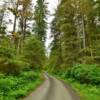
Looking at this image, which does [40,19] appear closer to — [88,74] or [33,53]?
[33,53]

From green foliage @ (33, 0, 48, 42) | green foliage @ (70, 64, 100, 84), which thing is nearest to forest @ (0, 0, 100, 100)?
green foliage @ (70, 64, 100, 84)

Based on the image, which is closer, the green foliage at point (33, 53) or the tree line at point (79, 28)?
the tree line at point (79, 28)

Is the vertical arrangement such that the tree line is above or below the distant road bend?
above

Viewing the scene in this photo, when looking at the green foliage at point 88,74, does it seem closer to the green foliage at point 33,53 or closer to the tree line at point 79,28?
the tree line at point 79,28

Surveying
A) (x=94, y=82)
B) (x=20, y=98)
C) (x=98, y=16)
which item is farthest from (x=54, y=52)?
(x=20, y=98)

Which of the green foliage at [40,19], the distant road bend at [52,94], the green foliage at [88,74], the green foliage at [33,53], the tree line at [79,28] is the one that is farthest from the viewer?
the green foliage at [40,19]

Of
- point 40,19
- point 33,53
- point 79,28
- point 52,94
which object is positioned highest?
point 40,19

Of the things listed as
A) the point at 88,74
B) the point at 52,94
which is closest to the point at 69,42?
the point at 88,74

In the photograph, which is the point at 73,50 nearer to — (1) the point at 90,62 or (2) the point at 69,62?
(2) the point at 69,62

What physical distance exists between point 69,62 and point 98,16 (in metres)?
9.27

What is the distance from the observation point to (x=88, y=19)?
41.6 meters

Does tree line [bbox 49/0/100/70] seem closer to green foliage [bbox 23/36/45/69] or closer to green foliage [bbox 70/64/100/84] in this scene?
green foliage [bbox 23/36/45/69]

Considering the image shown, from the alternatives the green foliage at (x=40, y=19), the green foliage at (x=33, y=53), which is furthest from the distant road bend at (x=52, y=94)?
the green foliage at (x=40, y=19)

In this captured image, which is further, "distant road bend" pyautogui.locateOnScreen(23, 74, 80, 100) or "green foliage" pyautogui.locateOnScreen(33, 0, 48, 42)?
"green foliage" pyautogui.locateOnScreen(33, 0, 48, 42)
